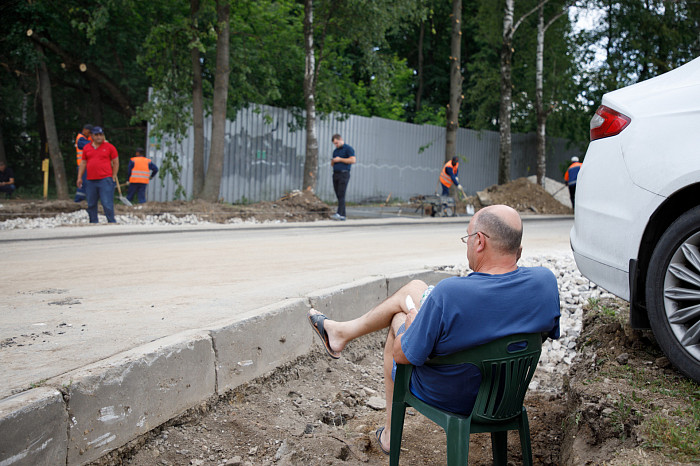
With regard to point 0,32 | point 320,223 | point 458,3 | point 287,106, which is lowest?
point 320,223

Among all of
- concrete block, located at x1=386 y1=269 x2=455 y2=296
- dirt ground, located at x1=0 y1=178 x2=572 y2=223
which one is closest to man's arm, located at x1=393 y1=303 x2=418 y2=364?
concrete block, located at x1=386 y1=269 x2=455 y2=296

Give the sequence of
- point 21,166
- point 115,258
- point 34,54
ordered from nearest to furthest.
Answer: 1. point 115,258
2. point 34,54
3. point 21,166

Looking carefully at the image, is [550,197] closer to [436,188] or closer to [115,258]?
[436,188]

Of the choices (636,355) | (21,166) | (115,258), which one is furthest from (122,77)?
(636,355)

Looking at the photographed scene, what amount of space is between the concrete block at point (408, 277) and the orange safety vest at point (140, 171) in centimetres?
1142

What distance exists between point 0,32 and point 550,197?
1976 centimetres

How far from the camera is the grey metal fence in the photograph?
19.0m

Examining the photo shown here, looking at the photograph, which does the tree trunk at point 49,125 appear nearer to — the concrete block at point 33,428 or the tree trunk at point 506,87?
the tree trunk at point 506,87

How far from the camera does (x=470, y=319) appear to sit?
2.41 m

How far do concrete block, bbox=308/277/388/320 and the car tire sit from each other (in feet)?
7.83

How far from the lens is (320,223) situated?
1417 centimetres

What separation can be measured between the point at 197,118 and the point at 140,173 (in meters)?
2.23

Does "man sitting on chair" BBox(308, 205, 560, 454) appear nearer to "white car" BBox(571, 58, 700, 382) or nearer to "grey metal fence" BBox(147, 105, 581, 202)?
"white car" BBox(571, 58, 700, 382)

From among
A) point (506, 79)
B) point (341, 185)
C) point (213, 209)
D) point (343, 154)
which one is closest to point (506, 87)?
point (506, 79)
